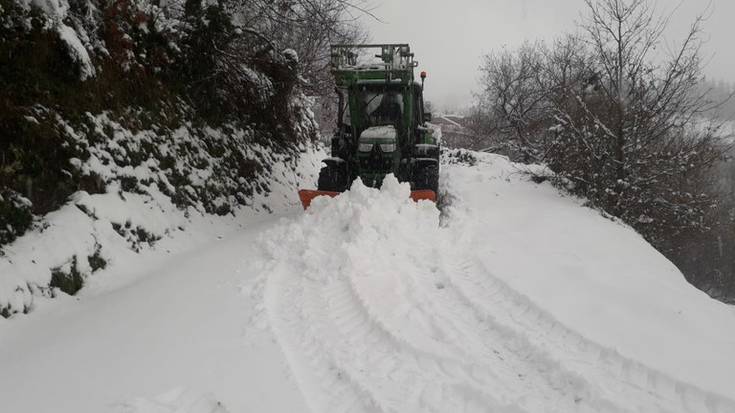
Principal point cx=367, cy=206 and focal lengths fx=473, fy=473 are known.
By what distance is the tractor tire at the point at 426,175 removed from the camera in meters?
8.20

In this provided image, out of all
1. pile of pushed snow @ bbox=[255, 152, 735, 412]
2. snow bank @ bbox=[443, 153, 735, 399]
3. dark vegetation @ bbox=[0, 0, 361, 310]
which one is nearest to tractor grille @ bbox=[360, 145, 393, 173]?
pile of pushed snow @ bbox=[255, 152, 735, 412]

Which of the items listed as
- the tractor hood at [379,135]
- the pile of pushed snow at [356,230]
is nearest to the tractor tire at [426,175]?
the tractor hood at [379,135]

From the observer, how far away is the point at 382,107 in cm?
859

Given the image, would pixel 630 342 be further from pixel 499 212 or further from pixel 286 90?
pixel 286 90

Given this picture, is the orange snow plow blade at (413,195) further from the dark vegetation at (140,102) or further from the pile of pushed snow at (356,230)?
the dark vegetation at (140,102)

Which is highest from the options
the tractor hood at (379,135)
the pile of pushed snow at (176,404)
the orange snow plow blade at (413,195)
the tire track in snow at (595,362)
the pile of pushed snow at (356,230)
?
the tractor hood at (379,135)

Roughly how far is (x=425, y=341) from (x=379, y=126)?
5.46 meters

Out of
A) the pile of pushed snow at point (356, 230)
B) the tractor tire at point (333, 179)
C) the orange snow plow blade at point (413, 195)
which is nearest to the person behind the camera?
the pile of pushed snow at point (356, 230)

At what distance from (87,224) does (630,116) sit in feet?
31.2

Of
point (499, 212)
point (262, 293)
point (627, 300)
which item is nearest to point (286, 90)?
point (499, 212)

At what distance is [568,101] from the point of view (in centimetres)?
1066

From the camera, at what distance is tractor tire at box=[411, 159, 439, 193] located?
820 cm

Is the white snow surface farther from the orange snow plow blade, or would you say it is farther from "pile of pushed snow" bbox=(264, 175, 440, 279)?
the orange snow plow blade

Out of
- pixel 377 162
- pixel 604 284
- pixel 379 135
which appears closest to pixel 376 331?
pixel 604 284
